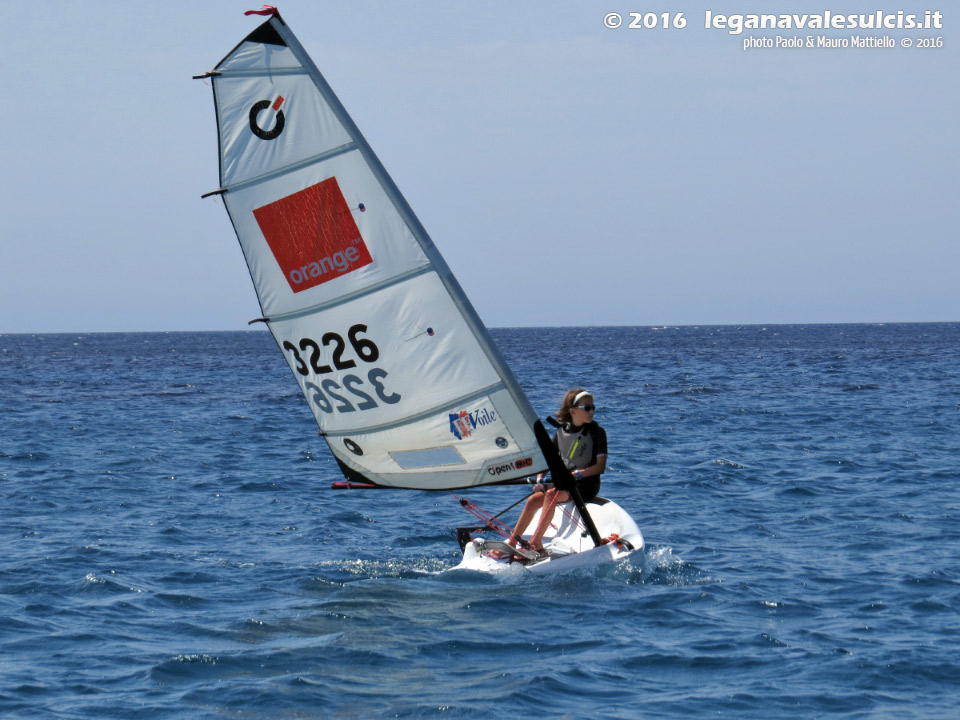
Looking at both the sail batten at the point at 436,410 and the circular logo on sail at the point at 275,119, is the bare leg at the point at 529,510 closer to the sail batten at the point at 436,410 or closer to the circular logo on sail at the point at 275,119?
the sail batten at the point at 436,410

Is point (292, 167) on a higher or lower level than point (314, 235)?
higher

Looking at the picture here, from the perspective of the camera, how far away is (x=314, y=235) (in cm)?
1137

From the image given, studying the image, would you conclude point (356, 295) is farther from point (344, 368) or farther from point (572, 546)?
point (572, 546)

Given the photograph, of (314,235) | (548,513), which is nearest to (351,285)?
(314,235)

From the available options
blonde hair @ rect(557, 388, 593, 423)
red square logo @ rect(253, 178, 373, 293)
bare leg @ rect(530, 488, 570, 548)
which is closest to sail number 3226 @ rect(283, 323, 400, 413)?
red square logo @ rect(253, 178, 373, 293)

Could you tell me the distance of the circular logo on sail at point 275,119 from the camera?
1098cm

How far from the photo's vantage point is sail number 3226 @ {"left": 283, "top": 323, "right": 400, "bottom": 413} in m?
11.7

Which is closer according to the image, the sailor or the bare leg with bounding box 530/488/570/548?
the sailor

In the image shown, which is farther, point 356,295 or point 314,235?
point 356,295

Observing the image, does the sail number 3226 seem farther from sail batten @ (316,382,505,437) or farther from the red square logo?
the red square logo

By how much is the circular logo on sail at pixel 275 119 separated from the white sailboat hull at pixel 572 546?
18.3 ft

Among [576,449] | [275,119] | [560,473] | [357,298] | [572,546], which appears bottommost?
[572,546]

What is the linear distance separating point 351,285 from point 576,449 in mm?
3484

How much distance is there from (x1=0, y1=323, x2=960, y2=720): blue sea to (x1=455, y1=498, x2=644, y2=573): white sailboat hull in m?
0.17
